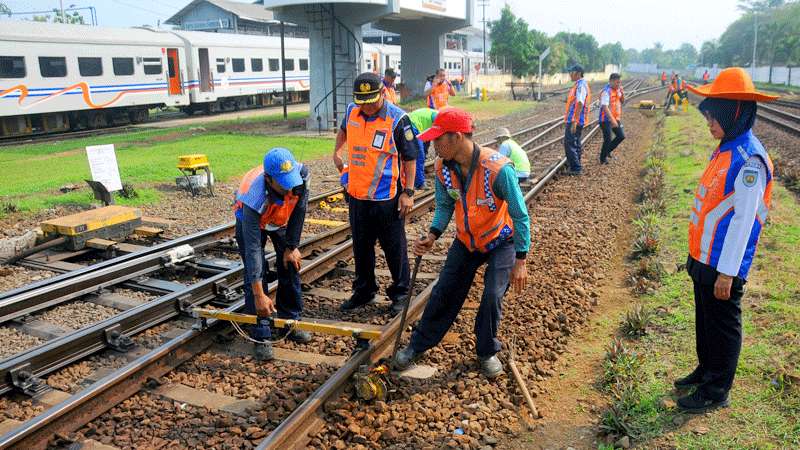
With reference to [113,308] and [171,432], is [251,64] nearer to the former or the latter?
[113,308]

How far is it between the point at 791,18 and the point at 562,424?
97.3m

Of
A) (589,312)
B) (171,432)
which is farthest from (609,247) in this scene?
(171,432)

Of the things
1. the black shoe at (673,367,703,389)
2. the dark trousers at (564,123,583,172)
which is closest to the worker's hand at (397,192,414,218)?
the black shoe at (673,367,703,389)

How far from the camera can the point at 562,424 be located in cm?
401

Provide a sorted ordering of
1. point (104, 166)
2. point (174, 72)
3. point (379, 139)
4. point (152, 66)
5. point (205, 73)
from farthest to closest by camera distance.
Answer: point (205, 73), point (174, 72), point (152, 66), point (104, 166), point (379, 139)

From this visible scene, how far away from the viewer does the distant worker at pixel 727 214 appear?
3422 mm

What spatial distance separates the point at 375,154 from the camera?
5.39m

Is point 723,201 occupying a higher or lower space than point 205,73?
lower

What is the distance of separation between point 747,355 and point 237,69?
92.9ft

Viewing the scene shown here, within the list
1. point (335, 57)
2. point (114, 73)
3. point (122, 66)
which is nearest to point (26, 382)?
point (335, 57)

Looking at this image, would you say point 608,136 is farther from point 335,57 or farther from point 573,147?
point 335,57

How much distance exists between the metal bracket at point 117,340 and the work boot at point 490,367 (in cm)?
291

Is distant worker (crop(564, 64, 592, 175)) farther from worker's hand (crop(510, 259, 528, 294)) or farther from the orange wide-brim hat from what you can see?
worker's hand (crop(510, 259, 528, 294))

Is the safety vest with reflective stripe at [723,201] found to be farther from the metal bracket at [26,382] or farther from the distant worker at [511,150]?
the metal bracket at [26,382]
